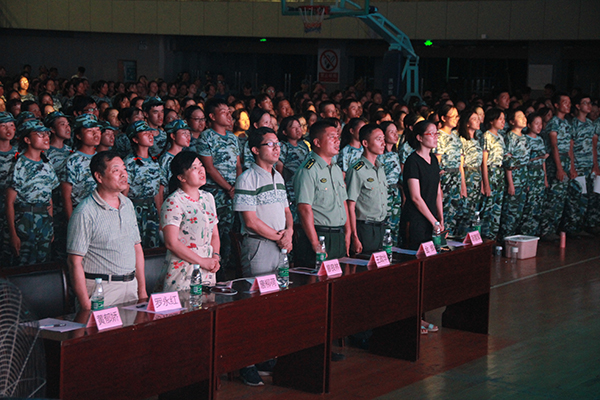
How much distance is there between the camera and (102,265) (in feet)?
12.2

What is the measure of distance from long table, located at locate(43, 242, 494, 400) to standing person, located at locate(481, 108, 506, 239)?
2746 mm

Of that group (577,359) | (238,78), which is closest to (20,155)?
(577,359)

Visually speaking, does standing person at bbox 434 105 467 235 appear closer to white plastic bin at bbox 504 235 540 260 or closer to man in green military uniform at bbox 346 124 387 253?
white plastic bin at bbox 504 235 540 260

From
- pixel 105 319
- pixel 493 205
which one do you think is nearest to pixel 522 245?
pixel 493 205

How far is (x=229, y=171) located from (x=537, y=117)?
359 cm

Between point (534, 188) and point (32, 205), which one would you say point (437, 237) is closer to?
point (32, 205)

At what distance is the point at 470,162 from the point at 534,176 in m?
1.10

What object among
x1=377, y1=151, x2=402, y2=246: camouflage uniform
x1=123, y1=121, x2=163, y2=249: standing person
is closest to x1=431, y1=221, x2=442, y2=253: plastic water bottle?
x1=377, y1=151, x2=402, y2=246: camouflage uniform

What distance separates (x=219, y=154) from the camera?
6.35 m

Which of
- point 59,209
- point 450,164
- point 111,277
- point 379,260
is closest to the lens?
point 111,277

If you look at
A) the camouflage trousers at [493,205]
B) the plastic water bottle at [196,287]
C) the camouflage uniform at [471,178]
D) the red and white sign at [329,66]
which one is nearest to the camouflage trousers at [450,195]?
the camouflage uniform at [471,178]

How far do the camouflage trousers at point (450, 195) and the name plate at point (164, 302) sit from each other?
14.7 ft

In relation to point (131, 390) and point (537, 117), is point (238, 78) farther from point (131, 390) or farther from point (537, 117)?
point (131, 390)

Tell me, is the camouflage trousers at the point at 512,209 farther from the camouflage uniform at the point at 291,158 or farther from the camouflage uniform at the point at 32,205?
the camouflage uniform at the point at 32,205
